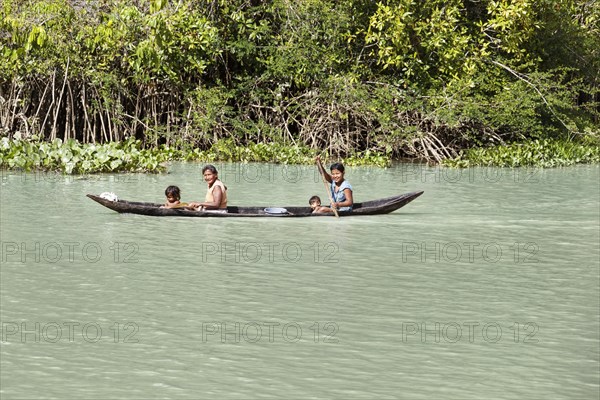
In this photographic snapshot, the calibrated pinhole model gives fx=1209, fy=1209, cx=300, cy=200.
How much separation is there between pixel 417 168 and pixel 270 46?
13.1 ft

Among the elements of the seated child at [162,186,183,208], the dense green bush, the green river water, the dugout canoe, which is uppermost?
the dense green bush

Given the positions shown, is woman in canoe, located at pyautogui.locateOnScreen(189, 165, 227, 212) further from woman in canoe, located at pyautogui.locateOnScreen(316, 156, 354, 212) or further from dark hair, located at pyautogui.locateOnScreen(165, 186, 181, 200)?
woman in canoe, located at pyautogui.locateOnScreen(316, 156, 354, 212)

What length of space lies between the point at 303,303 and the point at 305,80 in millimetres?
14865

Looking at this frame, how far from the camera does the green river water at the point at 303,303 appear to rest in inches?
279

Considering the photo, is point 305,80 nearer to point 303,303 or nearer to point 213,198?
point 213,198

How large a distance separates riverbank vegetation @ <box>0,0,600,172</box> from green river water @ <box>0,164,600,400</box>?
713 cm

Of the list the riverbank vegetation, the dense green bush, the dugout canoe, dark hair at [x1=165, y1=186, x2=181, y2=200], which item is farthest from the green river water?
the riverbank vegetation

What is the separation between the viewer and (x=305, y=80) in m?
23.7

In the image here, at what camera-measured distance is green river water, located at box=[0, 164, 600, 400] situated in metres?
7.09

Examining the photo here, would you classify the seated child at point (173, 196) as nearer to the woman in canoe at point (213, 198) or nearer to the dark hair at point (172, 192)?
the dark hair at point (172, 192)

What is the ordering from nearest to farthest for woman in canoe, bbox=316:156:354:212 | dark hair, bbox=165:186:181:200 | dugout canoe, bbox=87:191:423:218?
dugout canoe, bbox=87:191:423:218
dark hair, bbox=165:186:181:200
woman in canoe, bbox=316:156:354:212

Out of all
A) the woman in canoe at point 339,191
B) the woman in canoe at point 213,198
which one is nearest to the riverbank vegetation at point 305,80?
the woman in canoe at point 339,191

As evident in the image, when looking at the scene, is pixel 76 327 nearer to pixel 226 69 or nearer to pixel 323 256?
pixel 323 256

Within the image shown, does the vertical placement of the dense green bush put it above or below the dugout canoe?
above
